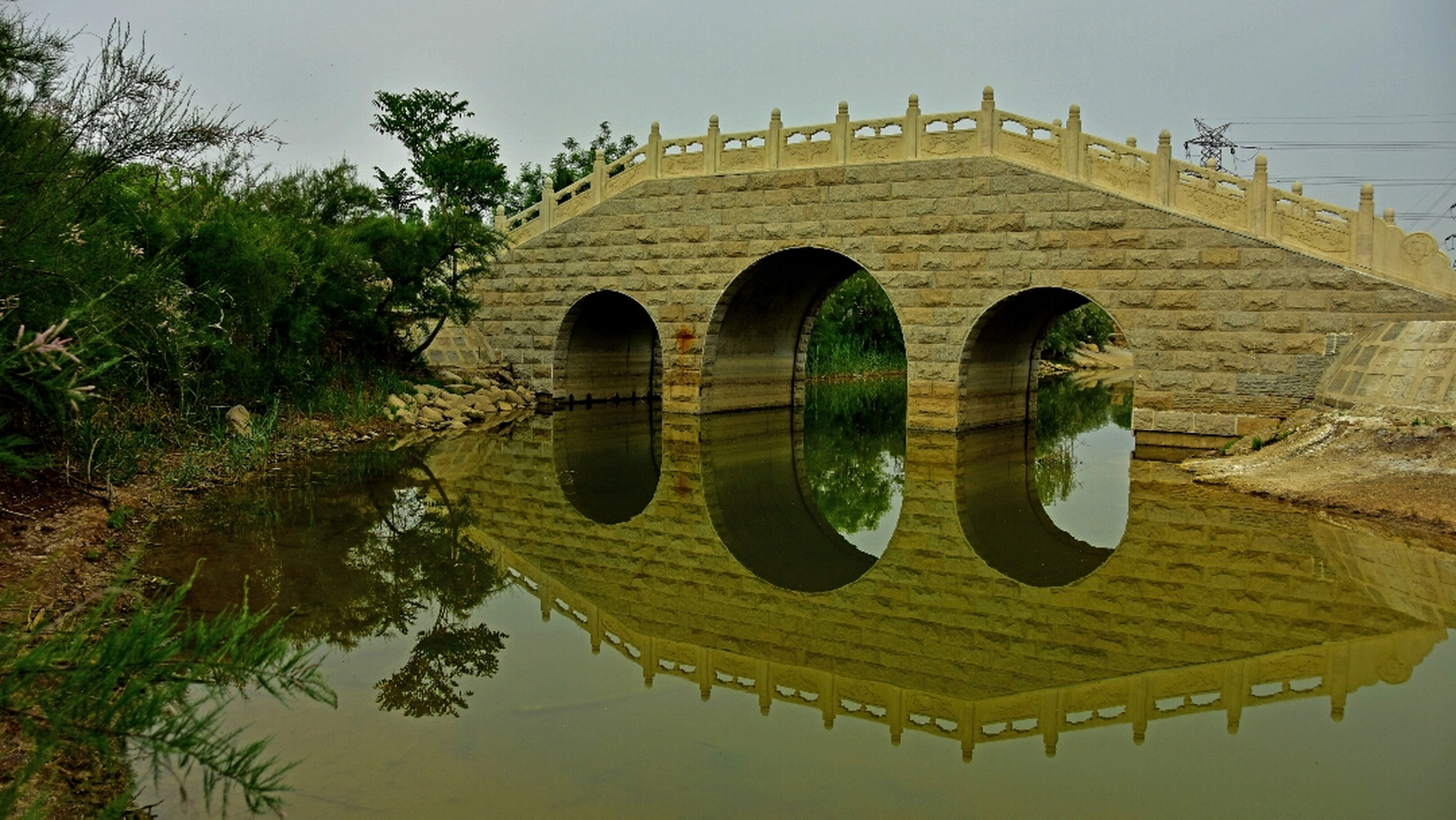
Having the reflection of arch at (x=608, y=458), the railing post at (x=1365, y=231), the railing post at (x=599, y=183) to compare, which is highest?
the railing post at (x=599, y=183)

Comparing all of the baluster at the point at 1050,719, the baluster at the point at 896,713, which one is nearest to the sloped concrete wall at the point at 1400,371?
the baluster at the point at 1050,719

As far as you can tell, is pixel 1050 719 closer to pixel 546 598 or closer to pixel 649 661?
pixel 649 661

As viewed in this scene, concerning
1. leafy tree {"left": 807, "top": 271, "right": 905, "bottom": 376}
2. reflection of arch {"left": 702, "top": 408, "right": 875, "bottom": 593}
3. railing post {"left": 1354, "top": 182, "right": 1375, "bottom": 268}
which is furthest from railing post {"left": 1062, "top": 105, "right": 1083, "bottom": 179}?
leafy tree {"left": 807, "top": 271, "right": 905, "bottom": 376}

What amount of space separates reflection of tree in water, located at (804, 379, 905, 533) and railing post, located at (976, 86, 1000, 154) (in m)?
4.68

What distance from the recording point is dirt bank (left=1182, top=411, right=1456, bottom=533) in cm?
1059

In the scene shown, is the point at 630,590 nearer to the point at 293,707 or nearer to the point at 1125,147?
the point at 293,707

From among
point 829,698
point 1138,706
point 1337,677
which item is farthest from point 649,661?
point 1337,677

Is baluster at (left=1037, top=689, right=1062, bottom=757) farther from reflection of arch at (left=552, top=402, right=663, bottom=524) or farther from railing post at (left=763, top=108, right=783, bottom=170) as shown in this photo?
railing post at (left=763, top=108, right=783, bottom=170)

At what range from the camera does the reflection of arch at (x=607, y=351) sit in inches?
874

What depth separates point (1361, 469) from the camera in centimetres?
1154

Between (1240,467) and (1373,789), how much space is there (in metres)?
8.63

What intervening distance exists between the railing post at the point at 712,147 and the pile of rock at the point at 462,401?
578 cm

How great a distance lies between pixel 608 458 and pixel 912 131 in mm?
6909

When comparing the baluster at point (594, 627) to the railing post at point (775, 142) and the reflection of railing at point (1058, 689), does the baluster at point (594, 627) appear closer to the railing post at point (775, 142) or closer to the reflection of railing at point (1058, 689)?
the reflection of railing at point (1058, 689)
